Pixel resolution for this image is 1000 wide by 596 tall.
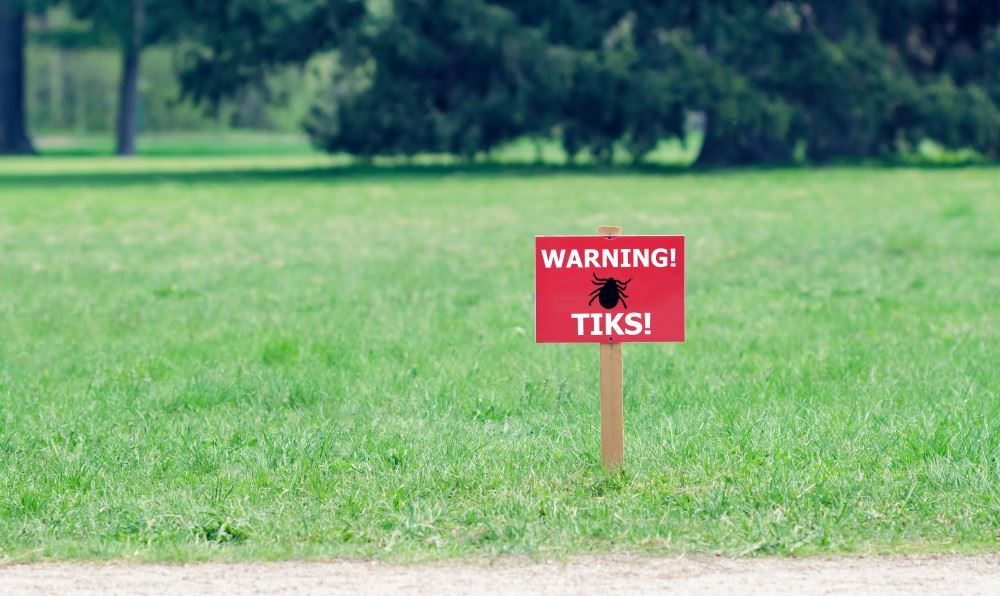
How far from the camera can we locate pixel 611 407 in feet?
21.2

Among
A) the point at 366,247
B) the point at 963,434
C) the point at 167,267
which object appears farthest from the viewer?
the point at 366,247

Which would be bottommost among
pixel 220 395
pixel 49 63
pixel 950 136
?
pixel 220 395

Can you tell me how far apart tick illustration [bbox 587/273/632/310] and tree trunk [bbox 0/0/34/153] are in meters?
60.2

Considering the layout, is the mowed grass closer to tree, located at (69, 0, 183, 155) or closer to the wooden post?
the wooden post

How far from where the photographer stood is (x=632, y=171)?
37.3 metres

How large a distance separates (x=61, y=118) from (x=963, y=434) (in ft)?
315

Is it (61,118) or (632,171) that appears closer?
(632,171)

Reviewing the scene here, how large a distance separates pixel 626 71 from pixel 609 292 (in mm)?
29707

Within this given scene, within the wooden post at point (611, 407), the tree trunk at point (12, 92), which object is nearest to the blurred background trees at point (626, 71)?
the tree trunk at point (12, 92)

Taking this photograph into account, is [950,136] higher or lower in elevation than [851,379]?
higher

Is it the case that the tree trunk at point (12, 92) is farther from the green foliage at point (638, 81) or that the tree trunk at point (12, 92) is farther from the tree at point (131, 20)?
the green foliage at point (638, 81)

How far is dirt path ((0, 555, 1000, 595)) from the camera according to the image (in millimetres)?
5102

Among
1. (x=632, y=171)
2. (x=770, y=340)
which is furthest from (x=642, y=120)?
(x=770, y=340)

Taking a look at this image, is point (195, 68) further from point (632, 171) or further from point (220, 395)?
point (220, 395)
